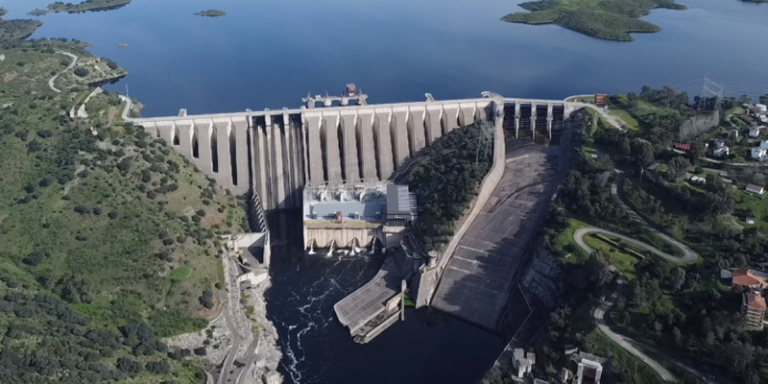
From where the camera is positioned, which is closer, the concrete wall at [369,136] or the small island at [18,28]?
the concrete wall at [369,136]

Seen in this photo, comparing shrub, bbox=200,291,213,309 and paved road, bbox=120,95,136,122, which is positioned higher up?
paved road, bbox=120,95,136,122

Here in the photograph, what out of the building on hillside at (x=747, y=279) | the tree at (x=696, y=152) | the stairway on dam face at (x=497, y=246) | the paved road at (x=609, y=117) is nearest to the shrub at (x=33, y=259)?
the stairway on dam face at (x=497, y=246)

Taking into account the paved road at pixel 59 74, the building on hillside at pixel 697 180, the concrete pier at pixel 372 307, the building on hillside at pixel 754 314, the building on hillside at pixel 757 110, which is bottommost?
the concrete pier at pixel 372 307

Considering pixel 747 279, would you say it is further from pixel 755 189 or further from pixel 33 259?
pixel 33 259

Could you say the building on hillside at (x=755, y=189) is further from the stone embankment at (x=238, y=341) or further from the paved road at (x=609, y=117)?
the stone embankment at (x=238, y=341)

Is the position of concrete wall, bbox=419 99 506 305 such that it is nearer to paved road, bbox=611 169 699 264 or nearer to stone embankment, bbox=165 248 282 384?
paved road, bbox=611 169 699 264

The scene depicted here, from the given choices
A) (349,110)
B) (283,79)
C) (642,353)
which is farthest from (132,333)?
(283,79)

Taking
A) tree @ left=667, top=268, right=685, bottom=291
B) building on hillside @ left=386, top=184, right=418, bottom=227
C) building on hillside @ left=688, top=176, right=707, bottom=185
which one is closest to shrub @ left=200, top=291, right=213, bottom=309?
building on hillside @ left=386, top=184, right=418, bottom=227

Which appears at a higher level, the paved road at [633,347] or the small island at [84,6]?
the small island at [84,6]
